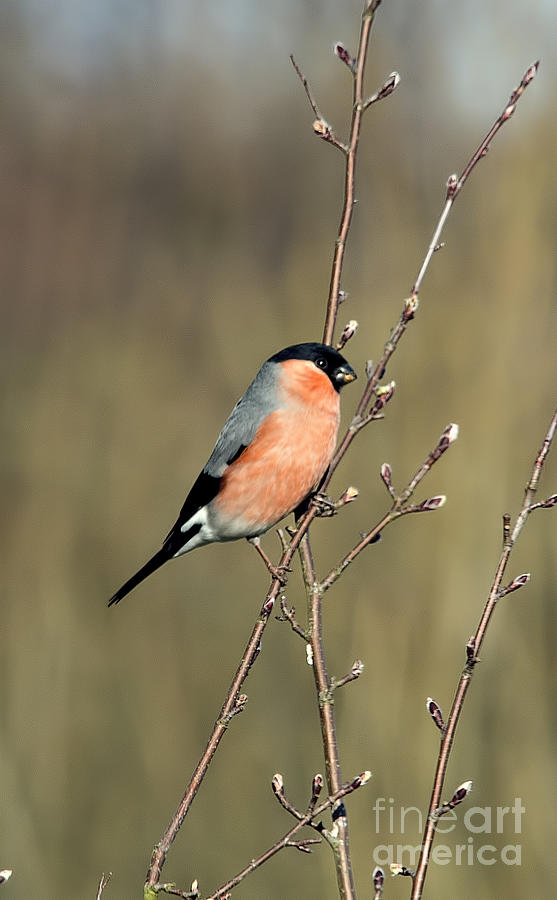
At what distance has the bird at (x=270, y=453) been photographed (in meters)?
2.99

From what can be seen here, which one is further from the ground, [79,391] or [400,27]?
[400,27]

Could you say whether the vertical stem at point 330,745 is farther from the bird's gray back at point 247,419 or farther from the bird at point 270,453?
the bird's gray back at point 247,419

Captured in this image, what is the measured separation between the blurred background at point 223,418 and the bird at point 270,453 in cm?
69

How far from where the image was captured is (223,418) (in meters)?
5.28

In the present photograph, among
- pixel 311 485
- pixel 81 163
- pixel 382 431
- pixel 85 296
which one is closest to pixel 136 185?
pixel 85 296

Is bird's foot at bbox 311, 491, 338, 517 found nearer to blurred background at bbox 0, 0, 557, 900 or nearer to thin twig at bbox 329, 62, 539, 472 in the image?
thin twig at bbox 329, 62, 539, 472

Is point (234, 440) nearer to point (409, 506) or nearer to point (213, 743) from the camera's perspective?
point (409, 506)

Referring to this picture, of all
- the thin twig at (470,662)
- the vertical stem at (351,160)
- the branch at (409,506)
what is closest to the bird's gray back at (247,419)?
the vertical stem at (351,160)

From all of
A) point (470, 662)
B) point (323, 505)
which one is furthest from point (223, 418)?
point (470, 662)

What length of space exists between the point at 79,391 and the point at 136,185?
1901 millimetres

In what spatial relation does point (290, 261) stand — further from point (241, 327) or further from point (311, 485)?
point (311, 485)

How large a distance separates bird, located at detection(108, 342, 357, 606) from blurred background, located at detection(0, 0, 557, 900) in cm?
69

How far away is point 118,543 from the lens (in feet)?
15.4

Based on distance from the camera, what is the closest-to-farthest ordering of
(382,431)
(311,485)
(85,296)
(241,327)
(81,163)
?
(311,485) < (382,431) < (81,163) < (241,327) < (85,296)
